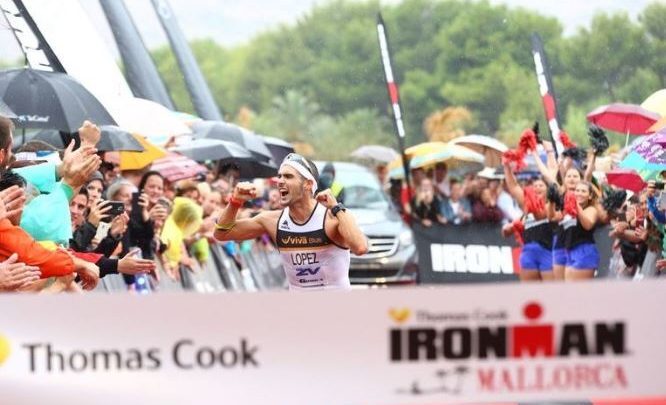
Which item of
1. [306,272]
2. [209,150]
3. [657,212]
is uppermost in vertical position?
[306,272]

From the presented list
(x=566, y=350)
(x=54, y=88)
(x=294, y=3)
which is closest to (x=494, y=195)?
(x=294, y=3)

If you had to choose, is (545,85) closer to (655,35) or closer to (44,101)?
(655,35)

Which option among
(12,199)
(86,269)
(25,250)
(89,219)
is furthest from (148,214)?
(12,199)

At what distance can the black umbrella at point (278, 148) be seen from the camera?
2080cm

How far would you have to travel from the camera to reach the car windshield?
78.2ft

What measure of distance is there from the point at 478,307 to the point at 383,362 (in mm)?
451

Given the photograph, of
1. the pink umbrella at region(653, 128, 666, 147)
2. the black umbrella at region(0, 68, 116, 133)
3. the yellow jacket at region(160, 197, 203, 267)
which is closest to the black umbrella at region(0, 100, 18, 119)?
the black umbrella at region(0, 68, 116, 133)

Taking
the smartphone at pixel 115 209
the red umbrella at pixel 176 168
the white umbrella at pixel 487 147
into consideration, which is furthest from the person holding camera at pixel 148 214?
the white umbrella at pixel 487 147

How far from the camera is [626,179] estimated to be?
18.3 metres

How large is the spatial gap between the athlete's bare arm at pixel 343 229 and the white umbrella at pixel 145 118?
14.6 ft

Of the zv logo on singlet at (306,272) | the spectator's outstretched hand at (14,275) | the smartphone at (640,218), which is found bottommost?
the smartphone at (640,218)

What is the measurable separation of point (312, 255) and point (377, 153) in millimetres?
15303

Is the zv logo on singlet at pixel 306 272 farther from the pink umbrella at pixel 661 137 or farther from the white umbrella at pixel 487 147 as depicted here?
the white umbrella at pixel 487 147

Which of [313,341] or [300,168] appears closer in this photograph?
[313,341]
